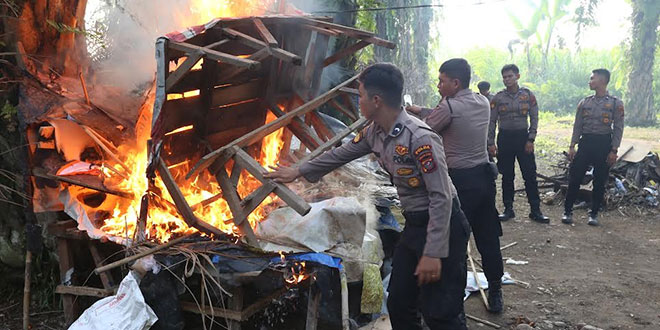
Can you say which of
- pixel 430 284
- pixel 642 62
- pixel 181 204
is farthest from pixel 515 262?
pixel 642 62

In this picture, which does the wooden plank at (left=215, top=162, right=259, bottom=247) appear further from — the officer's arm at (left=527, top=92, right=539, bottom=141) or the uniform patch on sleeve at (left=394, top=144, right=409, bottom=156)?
the officer's arm at (left=527, top=92, right=539, bottom=141)

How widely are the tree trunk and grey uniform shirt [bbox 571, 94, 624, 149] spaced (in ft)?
38.9

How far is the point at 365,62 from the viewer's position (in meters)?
9.80

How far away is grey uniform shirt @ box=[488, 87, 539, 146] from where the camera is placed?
7426 mm

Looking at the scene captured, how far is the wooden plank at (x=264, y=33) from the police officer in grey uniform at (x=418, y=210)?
1.48 metres

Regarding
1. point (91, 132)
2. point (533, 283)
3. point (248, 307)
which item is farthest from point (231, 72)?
point (533, 283)

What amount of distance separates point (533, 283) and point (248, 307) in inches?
130

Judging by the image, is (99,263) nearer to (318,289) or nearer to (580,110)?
(318,289)

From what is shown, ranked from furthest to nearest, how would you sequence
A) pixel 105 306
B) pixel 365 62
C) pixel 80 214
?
1. pixel 365 62
2. pixel 80 214
3. pixel 105 306

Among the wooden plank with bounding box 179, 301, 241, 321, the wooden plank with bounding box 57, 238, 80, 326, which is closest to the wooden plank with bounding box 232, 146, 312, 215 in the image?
the wooden plank with bounding box 179, 301, 241, 321

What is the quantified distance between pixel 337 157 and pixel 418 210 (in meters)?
0.76

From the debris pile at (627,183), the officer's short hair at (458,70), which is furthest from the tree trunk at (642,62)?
the officer's short hair at (458,70)

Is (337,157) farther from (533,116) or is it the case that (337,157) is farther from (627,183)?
(627,183)

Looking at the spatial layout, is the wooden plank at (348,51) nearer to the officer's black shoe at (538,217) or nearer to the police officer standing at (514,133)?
the police officer standing at (514,133)
